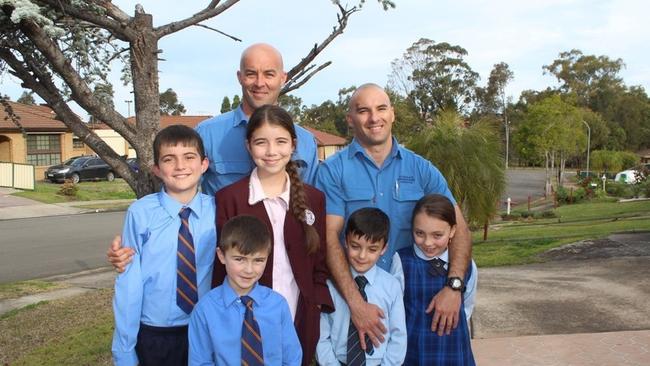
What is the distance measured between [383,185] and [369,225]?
378 millimetres

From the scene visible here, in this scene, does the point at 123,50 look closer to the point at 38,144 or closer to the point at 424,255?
the point at 424,255

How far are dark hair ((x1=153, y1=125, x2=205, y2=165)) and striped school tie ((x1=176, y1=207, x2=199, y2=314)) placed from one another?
1.21 ft

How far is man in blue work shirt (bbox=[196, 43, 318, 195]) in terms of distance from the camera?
9.41 feet

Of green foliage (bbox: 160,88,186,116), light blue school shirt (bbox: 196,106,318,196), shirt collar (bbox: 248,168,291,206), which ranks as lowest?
shirt collar (bbox: 248,168,291,206)

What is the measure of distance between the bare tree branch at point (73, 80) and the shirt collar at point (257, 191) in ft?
2.91

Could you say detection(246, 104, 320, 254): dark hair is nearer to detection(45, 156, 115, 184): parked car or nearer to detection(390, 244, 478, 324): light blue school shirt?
detection(390, 244, 478, 324): light blue school shirt

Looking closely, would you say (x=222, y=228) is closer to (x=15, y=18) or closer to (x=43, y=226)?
(x=15, y=18)

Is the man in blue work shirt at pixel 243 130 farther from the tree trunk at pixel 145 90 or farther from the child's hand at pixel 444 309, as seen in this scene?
the child's hand at pixel 444 309

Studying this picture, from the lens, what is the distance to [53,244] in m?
13.1

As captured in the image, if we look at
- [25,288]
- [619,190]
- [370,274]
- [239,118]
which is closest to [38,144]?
[25,288]

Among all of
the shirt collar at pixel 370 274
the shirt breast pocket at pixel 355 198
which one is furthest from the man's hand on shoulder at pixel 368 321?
the shirt breast pocket at pixel 355 198

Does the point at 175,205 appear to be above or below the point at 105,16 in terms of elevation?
below

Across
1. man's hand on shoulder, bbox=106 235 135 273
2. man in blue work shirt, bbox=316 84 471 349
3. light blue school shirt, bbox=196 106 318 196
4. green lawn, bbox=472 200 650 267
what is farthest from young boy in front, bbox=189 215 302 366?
green lawn, bbox=472 200 650 267

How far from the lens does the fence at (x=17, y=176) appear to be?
26.1 metres
